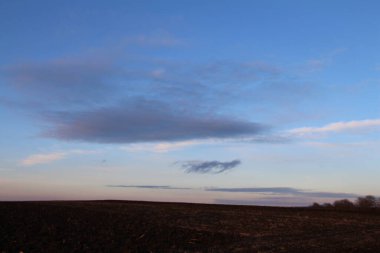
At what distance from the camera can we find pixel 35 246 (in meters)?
24.4

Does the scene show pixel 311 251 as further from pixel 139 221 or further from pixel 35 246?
pixel 139 221

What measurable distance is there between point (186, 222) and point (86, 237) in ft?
43.4

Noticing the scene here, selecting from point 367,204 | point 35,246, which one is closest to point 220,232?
point 35,246

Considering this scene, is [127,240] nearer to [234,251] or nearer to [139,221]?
[234,251]

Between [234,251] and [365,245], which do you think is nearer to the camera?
[234,251]

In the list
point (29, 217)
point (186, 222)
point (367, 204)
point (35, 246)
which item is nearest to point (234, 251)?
point (35, 246)

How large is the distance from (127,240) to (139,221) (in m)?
11.4

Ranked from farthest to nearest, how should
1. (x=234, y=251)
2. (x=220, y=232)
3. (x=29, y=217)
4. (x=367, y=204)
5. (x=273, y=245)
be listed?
(x=367, y=204)
(x=29, y=217)
(x=220, y=232)
(x=273, y=245)
(x=234, y=251)

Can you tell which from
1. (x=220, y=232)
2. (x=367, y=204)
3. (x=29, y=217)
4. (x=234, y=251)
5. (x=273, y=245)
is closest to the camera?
(x=234, y=251)

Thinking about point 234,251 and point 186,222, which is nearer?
point 234,251

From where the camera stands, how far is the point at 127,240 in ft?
89.2

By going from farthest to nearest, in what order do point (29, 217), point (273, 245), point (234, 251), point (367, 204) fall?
1. point (367, 204)
2. point (29, 217)
3. point (273, 245)
4. point (234, 251)

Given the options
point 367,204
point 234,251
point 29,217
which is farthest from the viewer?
point 367,204

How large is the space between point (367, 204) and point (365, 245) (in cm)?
6228
